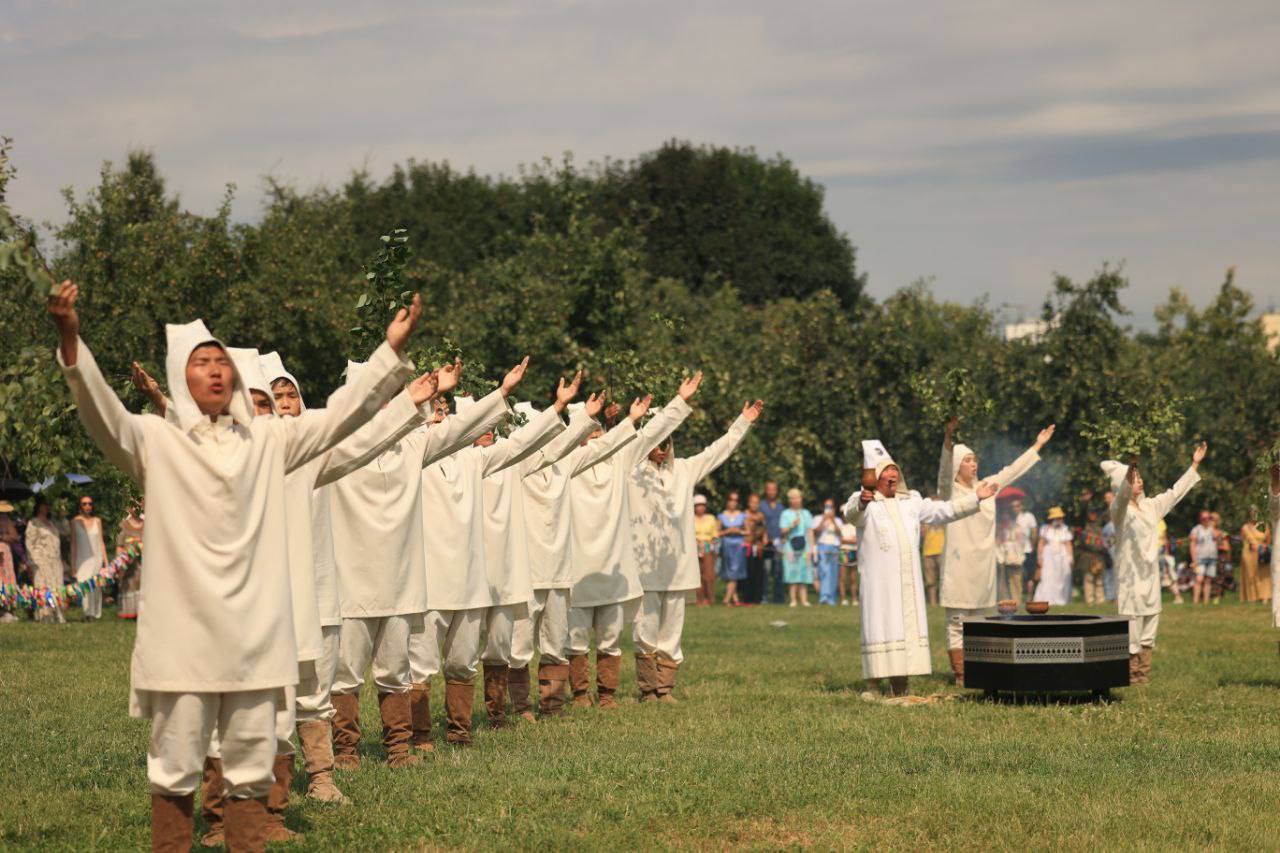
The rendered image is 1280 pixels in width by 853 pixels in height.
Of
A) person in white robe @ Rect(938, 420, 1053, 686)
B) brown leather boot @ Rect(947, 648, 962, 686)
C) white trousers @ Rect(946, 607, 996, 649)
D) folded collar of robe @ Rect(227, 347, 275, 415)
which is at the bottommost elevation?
brown leather boot @ Rect(947, 648, 962, 686)

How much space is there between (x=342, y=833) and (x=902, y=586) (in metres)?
8.43

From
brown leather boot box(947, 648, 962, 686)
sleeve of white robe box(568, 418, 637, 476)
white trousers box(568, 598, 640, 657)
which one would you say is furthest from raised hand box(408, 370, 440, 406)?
brown leather boot box(947, 648, 962, 686)

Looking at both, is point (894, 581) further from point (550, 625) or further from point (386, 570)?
point (386, 570)

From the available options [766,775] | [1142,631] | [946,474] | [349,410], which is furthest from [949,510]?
[349,410]

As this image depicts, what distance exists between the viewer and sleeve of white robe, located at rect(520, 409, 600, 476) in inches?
574

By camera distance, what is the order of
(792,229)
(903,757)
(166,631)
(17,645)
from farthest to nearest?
(792,229) < (17,645) < (903,757) < (166,631)

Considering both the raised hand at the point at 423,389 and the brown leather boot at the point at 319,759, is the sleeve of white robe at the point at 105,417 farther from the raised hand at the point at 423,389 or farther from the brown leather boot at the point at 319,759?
the brown leather boot at the point at 319,759

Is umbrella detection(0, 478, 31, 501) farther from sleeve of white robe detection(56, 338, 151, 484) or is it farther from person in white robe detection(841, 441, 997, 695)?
sleeve of white robe detection(56, 338, 151, 484)

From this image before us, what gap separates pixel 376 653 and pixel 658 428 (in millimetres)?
5639

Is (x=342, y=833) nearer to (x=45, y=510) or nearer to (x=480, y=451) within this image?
(x=480, y=451)

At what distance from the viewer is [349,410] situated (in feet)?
27.7

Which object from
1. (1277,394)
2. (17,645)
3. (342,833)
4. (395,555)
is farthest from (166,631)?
(1277,394)

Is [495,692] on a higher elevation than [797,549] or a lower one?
lower

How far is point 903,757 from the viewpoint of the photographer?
40.5ft
